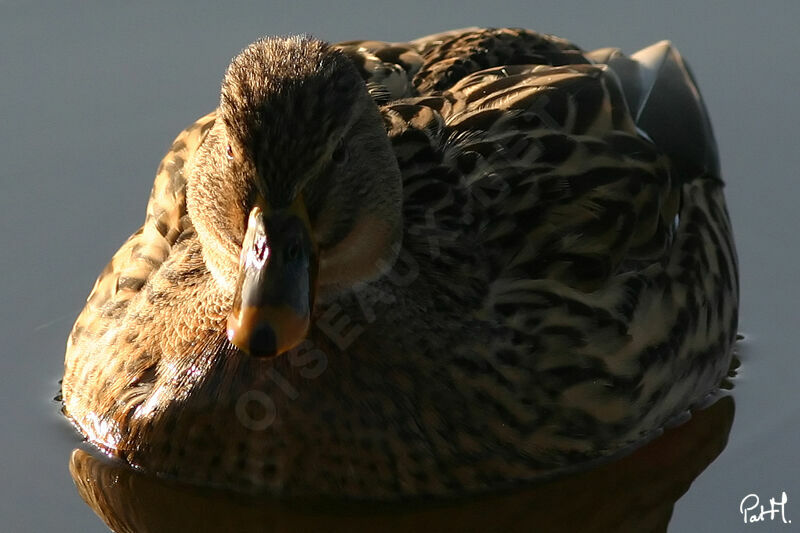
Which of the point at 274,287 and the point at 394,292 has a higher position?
the point at 274,287

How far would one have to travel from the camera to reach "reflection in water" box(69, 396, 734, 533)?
7.30m

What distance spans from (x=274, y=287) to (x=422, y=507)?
4.64 ft

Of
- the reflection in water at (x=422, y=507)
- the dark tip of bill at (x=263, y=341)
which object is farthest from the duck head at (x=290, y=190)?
the reflection in water at (x=422, y=507)

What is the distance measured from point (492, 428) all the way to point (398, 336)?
0.55 metres

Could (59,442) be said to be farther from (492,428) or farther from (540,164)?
(540,164)

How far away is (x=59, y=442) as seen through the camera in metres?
7.83

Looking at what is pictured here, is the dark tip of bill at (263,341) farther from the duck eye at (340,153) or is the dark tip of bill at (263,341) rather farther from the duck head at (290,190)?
the duck eye at (340,153)

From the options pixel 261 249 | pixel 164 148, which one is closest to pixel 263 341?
pixel 261 249

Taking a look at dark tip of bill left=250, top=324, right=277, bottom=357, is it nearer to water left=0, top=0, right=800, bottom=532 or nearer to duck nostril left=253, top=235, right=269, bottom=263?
duck nostril left=253, top=235, right=269, bottom=263

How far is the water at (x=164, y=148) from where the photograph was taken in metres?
7.63

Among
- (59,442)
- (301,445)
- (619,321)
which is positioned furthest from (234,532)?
(619,321)

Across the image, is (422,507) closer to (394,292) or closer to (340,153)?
(394,292)

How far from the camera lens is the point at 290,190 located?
6527 millimetres

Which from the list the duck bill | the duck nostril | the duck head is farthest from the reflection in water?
the duck nostril
